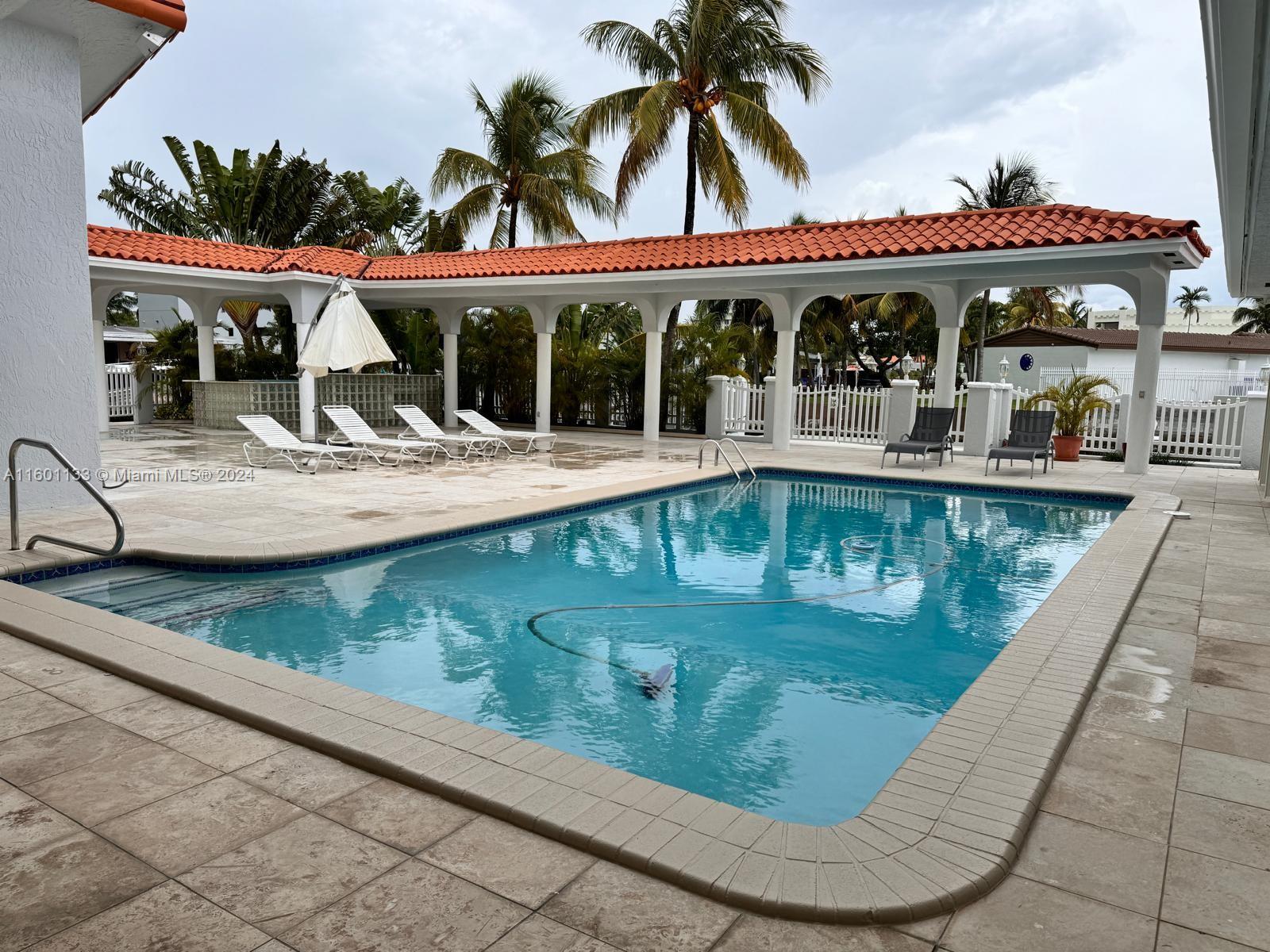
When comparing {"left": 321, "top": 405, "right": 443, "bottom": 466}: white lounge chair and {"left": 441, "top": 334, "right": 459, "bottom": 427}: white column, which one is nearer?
{"left": 321, "top": 405, "right": 443, "bottom": 466}: white lounge chair

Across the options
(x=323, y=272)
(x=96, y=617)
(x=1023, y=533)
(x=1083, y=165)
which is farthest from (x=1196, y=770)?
(x=1083, y=165)

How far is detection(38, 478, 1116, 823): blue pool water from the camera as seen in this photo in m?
4.41

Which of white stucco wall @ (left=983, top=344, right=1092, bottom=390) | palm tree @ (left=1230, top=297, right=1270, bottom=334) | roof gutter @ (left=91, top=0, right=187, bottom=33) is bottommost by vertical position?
white stucco wall @ (left=983, top=344, right=1092, bottom=390)

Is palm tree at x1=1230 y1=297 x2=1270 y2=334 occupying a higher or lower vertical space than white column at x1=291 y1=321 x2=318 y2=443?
higher

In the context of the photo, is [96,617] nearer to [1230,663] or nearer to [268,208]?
[1230,663]

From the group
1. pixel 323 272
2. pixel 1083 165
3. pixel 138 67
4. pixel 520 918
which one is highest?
pixel 1083 165

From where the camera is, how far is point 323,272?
16828mm

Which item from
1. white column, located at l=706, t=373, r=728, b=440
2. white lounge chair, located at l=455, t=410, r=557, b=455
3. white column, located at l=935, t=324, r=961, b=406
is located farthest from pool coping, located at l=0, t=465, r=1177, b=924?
white column, located at l=706, t=373, r=728, b=440

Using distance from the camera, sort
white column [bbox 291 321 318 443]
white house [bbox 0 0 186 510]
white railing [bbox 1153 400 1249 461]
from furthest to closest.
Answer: white column [bbox 291 321 318 443]
white railing [bbox 1153 400 1249 461]
white house [bbox 0 0 186 510]

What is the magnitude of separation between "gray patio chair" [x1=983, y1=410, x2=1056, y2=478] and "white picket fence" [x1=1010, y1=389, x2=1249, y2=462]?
9.37ft

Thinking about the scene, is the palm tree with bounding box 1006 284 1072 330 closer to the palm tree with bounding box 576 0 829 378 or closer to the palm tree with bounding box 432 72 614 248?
the palm tree with bounding box 576 0 829 378

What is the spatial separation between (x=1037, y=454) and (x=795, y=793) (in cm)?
1114

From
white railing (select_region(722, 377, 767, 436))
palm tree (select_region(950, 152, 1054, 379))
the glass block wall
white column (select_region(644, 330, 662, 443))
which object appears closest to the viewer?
white column (select_region(644, 330, 662, 443))

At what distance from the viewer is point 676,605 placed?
6.87 m
